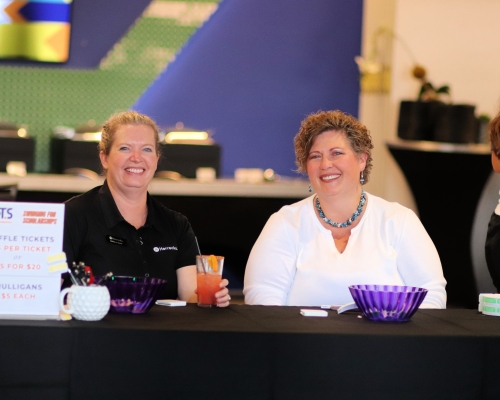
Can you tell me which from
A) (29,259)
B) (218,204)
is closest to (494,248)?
(29,259)

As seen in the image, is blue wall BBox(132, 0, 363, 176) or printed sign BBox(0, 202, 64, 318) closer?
printed sign BBox(0, 202, 64, 318)

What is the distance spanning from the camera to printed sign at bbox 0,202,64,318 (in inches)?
66.4

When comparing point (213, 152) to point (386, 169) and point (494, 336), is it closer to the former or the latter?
point (386, 169)

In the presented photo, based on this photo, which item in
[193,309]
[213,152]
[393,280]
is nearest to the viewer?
[193,309]

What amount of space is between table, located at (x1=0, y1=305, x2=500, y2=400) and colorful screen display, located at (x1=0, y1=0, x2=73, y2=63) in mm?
6281

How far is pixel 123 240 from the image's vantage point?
2451mm

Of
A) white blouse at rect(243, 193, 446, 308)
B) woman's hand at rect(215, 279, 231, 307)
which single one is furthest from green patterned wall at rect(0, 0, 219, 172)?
woman's hand at rect(215, 279, 231, 307)

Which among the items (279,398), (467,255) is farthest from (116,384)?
(467,255)

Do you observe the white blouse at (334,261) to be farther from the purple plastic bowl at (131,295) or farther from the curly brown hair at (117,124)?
the purple plastic bowl at (131,295)

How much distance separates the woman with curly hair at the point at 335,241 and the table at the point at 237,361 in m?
0.72

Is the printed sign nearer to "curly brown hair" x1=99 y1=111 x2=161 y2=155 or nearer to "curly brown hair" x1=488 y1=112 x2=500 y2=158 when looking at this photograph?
"curly brown hair" x1=99 y1=111 x2=161 y2=155

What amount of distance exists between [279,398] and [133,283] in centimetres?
43

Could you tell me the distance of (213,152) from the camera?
20.9 feet

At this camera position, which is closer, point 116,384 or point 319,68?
point 116,384
